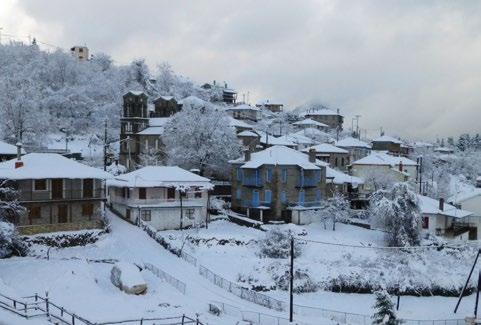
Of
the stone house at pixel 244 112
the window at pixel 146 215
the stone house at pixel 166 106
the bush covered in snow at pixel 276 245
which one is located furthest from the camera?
the stone house at pixel 244 112

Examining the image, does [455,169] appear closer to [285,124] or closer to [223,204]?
[285,124]

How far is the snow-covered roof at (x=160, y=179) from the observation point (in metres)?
50.4

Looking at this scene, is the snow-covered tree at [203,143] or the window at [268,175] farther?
the snow-covered tree at [203,143]

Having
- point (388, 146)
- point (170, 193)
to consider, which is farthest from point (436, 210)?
Answer: point (388, 146)

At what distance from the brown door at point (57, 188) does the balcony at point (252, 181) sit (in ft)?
67.7

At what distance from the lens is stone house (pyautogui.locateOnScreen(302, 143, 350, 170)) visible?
85.4 meters

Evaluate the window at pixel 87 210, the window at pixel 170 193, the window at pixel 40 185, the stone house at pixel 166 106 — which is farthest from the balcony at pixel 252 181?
the stone house at pixel 166 106

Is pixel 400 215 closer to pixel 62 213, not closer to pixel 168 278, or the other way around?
pixel 168 278

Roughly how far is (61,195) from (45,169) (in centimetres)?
254

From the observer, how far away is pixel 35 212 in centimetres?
4241

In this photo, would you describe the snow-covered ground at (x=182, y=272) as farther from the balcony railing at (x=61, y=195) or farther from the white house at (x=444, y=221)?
the white house at (x=444, y=221)

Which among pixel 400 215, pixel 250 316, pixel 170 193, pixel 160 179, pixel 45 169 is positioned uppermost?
pixel 45 169

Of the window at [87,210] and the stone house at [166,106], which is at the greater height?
the stone house at [166,106]

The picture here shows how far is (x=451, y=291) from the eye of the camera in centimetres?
4444
